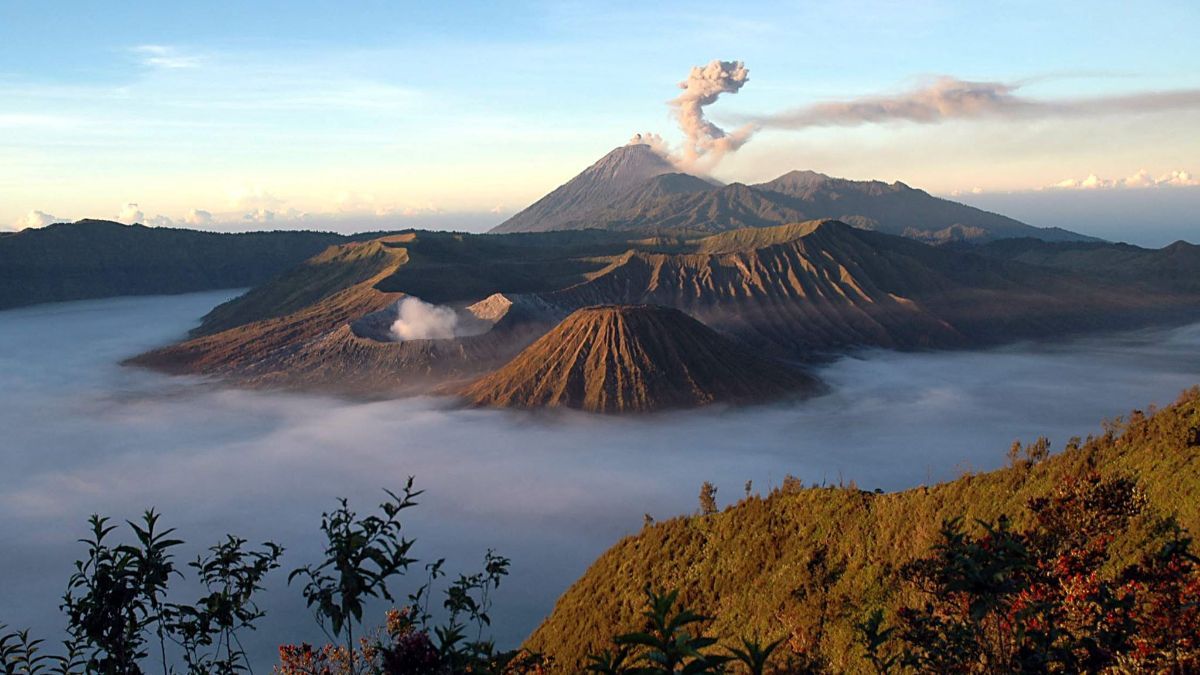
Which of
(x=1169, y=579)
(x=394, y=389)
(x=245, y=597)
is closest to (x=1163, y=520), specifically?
(x=1169, y=579)

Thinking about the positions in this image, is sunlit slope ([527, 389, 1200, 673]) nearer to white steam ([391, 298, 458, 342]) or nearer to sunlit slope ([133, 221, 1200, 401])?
sunlit slope ([133, 221, 1200, 401])

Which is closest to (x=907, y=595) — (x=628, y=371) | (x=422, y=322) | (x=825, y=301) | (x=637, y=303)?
(x=628, y=371)

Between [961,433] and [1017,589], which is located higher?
[1017,589]

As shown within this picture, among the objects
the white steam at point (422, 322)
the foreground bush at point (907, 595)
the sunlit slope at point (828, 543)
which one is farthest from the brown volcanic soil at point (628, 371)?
the foreground bush at point (907, 595)

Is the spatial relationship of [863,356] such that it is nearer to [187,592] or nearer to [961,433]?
[961,433]

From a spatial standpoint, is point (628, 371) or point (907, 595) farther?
point (628, 371)

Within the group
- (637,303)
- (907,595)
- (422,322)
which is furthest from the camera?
(637,303)

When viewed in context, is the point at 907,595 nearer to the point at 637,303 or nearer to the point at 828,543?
the point at 828,543
